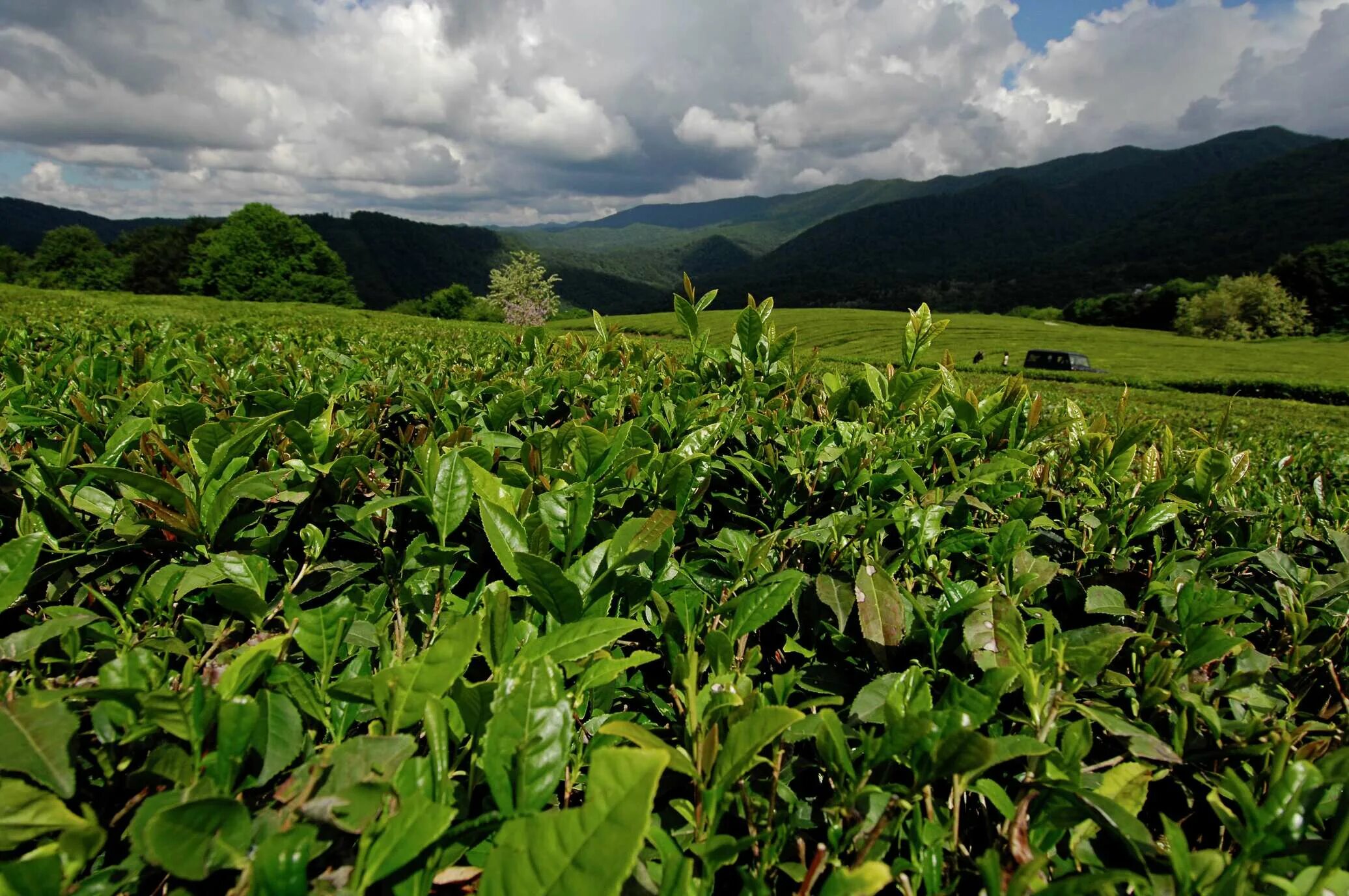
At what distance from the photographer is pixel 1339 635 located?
3.75 ft

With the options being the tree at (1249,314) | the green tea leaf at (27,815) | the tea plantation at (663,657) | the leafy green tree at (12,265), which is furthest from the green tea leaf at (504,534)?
the leafy green tree at (12,265)

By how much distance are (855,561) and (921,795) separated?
0.52 metres

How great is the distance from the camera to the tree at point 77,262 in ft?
233

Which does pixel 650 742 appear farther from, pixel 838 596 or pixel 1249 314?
pixel 1249 314

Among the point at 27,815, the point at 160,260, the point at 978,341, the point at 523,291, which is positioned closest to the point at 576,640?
the point at 27,815

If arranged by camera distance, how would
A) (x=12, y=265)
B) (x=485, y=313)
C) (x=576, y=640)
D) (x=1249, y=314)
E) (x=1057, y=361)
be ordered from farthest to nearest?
(x=12, y=265) → (x=485, y=313) → (x=1249, y=314) → (x=1057, y=361) → (x=576, y=640)

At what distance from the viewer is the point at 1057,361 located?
37.6 meters

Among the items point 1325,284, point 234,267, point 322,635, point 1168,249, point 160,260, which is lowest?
point 322,635

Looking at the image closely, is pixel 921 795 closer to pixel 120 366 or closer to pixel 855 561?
pixel 855 561

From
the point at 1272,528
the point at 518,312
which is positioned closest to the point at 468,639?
the point at 1272,528

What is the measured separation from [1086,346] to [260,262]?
233 ft

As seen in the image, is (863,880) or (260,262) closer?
(863,880)

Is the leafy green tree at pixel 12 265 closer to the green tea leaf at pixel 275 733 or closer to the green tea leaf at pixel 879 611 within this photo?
the green tea leaf at pixel 275 733

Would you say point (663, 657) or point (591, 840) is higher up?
point (591, 840)
